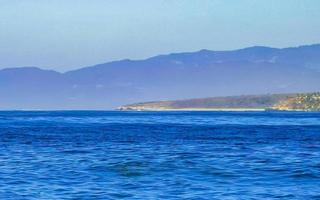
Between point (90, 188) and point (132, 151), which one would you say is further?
point (132, 151)

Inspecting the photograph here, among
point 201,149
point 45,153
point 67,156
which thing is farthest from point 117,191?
point 201,149

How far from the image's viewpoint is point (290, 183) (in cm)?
4531

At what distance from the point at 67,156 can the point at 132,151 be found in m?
8.00

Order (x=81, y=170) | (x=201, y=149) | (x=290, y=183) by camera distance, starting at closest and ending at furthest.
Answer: (x=290, y=183)
(x=81, y=170)
(x=201, y=149)

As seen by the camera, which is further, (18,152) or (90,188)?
(18,152)

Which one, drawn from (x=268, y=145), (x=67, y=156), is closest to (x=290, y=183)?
(x=67, y=156)

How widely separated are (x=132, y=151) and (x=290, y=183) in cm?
2492

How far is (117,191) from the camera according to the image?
41.7 metres

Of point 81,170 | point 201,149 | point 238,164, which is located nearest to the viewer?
point 81,170

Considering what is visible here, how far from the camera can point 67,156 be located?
61.9 metres

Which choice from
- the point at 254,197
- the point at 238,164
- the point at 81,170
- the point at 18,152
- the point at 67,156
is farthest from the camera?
the point at 18,152

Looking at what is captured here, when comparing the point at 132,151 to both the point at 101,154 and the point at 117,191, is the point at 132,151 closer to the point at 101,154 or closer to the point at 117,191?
the point at 101,154

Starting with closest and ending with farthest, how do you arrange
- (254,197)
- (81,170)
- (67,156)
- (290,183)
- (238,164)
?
(254,197) < (290,183) < (81,170) < (238,164) < (67,156)

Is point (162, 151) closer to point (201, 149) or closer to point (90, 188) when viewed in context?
point (201, 149)
